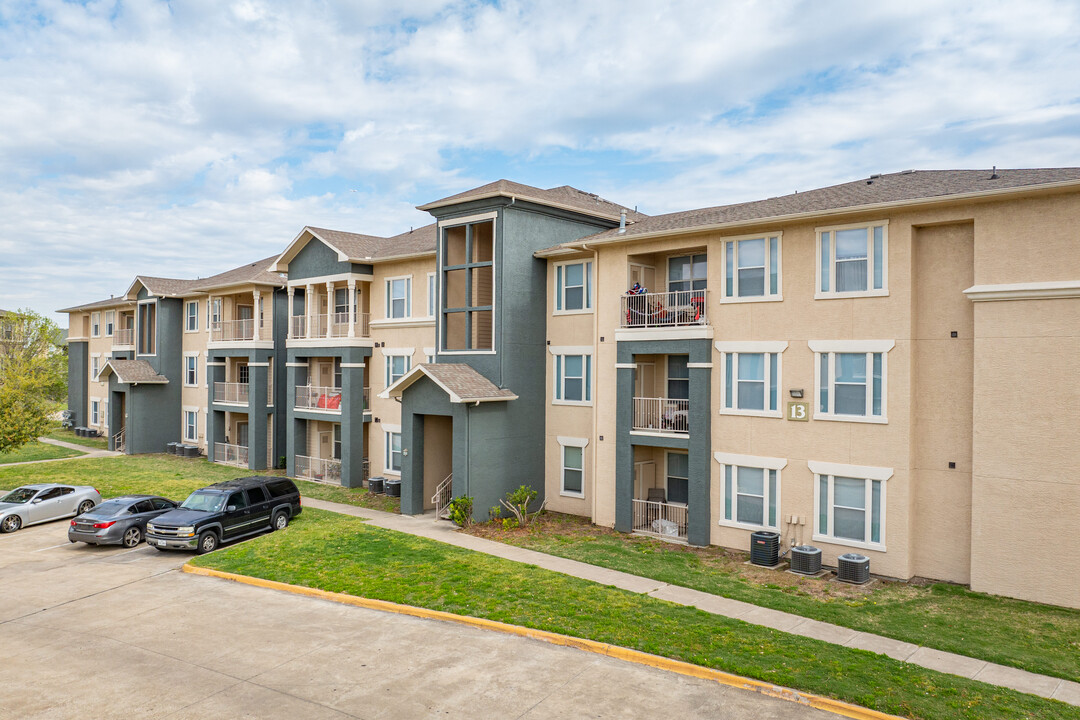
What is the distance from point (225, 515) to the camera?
2023cm

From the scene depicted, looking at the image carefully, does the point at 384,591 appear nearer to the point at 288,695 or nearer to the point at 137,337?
the point at 288,695

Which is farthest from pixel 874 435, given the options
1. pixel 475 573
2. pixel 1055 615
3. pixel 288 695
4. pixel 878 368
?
pixel 288 695

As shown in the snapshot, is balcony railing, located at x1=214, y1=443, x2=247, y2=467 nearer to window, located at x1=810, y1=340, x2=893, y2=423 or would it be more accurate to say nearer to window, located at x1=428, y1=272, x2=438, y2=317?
window, located at x1=428, y1=272, x2=438, y2=317

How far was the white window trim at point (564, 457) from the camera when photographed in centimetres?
2342

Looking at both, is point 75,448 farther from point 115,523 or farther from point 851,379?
point 851,379

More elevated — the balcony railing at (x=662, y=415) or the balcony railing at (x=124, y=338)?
the balcony railing at (x=124, y=338)

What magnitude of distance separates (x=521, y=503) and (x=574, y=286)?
7.46 meters

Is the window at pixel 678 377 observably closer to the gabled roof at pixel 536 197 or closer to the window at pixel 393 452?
the gabled roof at pixel 536 197

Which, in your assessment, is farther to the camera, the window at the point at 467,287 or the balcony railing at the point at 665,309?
the window at the point at 467,287

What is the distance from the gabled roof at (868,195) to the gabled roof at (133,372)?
2879cm

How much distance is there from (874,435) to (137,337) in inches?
1638

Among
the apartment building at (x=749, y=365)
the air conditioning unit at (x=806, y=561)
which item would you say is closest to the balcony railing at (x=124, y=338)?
the apartment building at (x=749, y=365)

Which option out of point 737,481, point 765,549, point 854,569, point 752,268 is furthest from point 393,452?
point 854,569

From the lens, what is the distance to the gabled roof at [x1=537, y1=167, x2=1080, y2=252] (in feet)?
51.2
